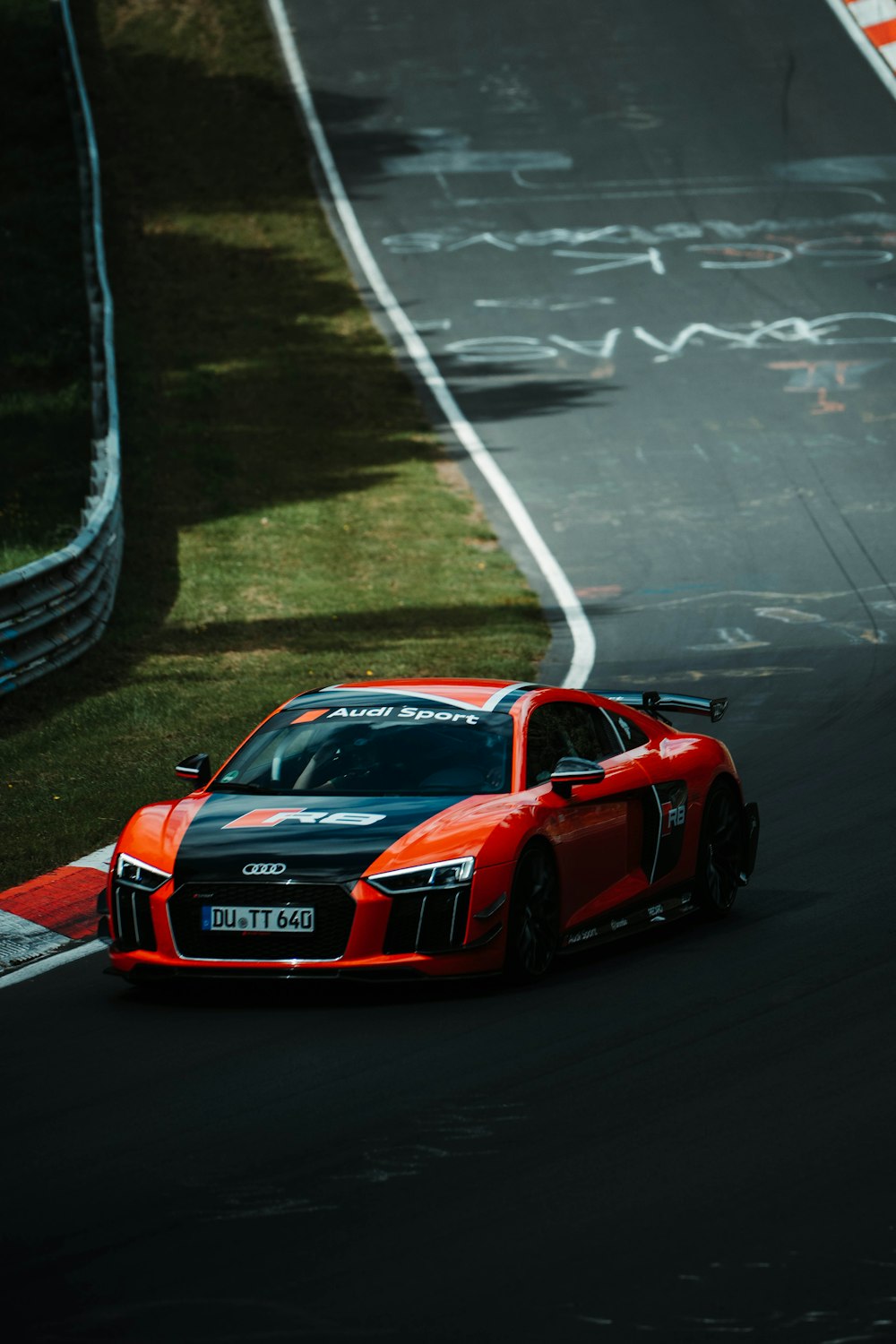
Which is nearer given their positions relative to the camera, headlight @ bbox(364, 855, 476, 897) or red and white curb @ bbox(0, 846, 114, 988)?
headlight @ bbox(364, 855, 476, 897)

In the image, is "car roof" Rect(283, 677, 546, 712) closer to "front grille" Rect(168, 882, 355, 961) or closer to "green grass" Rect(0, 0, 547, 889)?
"front grille" Rect(168, 882, 355, 961)

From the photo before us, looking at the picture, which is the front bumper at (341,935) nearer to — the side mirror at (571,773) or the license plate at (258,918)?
the license plate at (258,918)

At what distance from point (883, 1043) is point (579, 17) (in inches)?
A: 1849

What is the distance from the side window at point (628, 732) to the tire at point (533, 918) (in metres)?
1.51

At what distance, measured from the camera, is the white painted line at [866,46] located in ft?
151

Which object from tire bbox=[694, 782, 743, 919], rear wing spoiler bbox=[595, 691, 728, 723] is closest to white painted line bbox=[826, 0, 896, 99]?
rear wing spoiler bbox=[595, 691, 728, 723]

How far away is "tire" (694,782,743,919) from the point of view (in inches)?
415

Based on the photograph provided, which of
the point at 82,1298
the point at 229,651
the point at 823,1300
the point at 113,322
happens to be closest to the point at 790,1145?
the point at 823,1300

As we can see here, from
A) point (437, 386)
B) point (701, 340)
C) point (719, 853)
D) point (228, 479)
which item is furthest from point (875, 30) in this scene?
point (719, 853)

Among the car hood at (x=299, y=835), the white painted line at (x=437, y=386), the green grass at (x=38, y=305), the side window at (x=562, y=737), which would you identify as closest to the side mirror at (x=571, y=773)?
the side window at (x=562, y=737)

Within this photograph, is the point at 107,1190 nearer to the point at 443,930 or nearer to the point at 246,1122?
the point at 246,1122

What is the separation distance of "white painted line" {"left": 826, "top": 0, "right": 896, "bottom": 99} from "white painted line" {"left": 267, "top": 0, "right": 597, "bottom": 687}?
500 inches

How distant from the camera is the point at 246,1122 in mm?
6777

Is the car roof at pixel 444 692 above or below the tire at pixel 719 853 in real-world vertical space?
above
